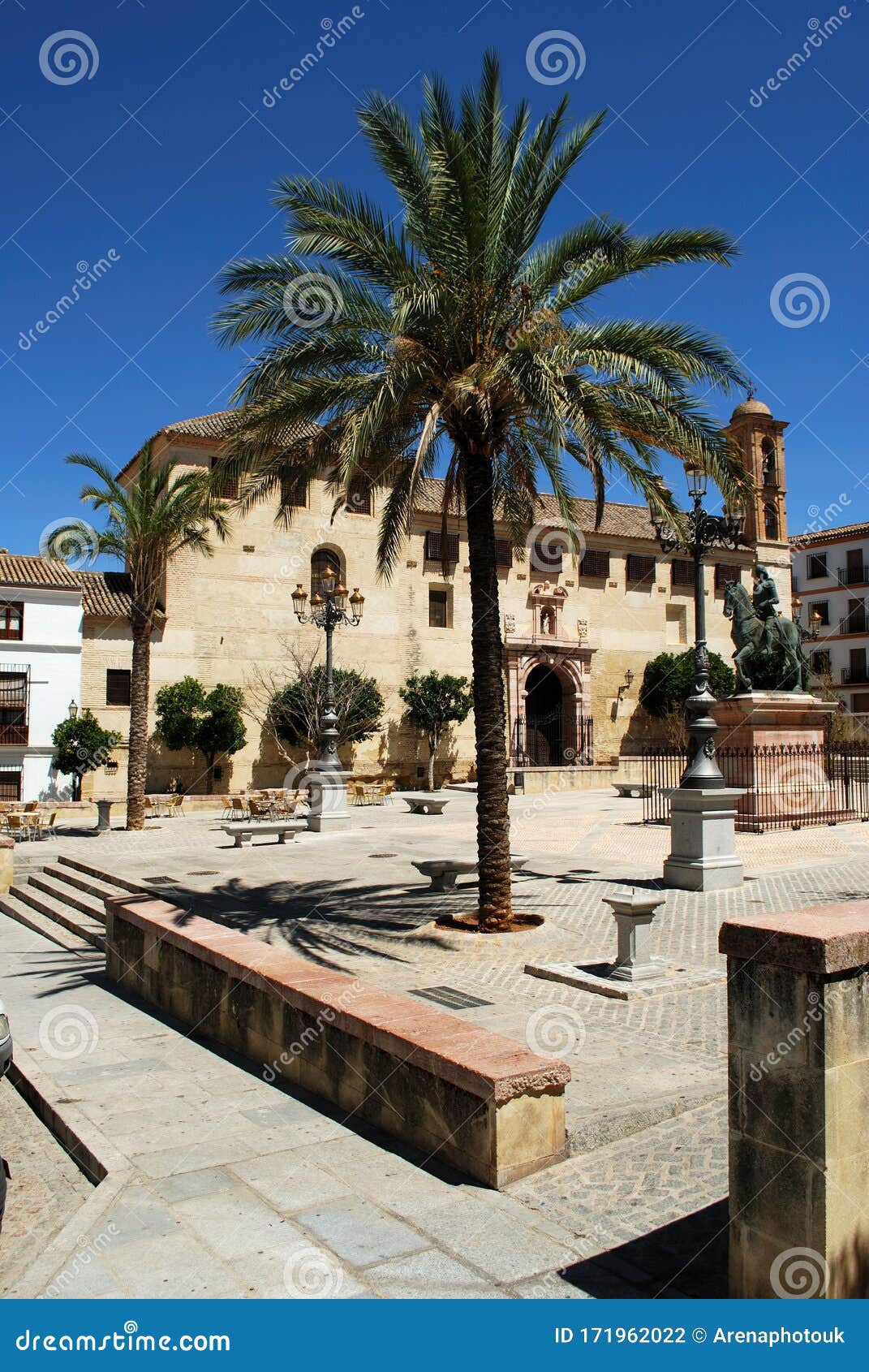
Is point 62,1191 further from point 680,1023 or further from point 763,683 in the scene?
point 763,683

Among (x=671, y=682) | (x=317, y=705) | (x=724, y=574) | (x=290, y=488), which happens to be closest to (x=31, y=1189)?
(x=290, y=488)

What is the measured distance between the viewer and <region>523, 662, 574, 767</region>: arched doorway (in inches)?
1617

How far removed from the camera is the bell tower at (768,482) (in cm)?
4153

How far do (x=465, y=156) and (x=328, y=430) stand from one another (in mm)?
2875

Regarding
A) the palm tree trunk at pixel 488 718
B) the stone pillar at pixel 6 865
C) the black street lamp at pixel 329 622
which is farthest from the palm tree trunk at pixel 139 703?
the palm tree trunk at pixel 488 718

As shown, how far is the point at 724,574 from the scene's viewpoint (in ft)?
153

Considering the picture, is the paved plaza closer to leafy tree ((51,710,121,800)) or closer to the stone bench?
the stone bench

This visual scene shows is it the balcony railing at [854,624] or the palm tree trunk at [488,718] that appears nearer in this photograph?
the palm tree trunk at [488,718]

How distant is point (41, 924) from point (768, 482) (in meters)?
39.1

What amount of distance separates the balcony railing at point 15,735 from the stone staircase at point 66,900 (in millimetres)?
14821

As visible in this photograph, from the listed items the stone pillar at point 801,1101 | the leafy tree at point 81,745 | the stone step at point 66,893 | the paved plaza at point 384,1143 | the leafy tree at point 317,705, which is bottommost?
the stone step at point 66,893

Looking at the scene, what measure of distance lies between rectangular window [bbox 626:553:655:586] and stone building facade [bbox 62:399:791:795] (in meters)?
0.07

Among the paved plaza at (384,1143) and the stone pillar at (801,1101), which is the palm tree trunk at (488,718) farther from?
the stone pillar at (801,1101)

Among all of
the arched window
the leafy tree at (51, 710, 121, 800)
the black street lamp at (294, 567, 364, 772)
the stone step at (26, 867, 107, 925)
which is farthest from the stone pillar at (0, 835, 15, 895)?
the arched window
